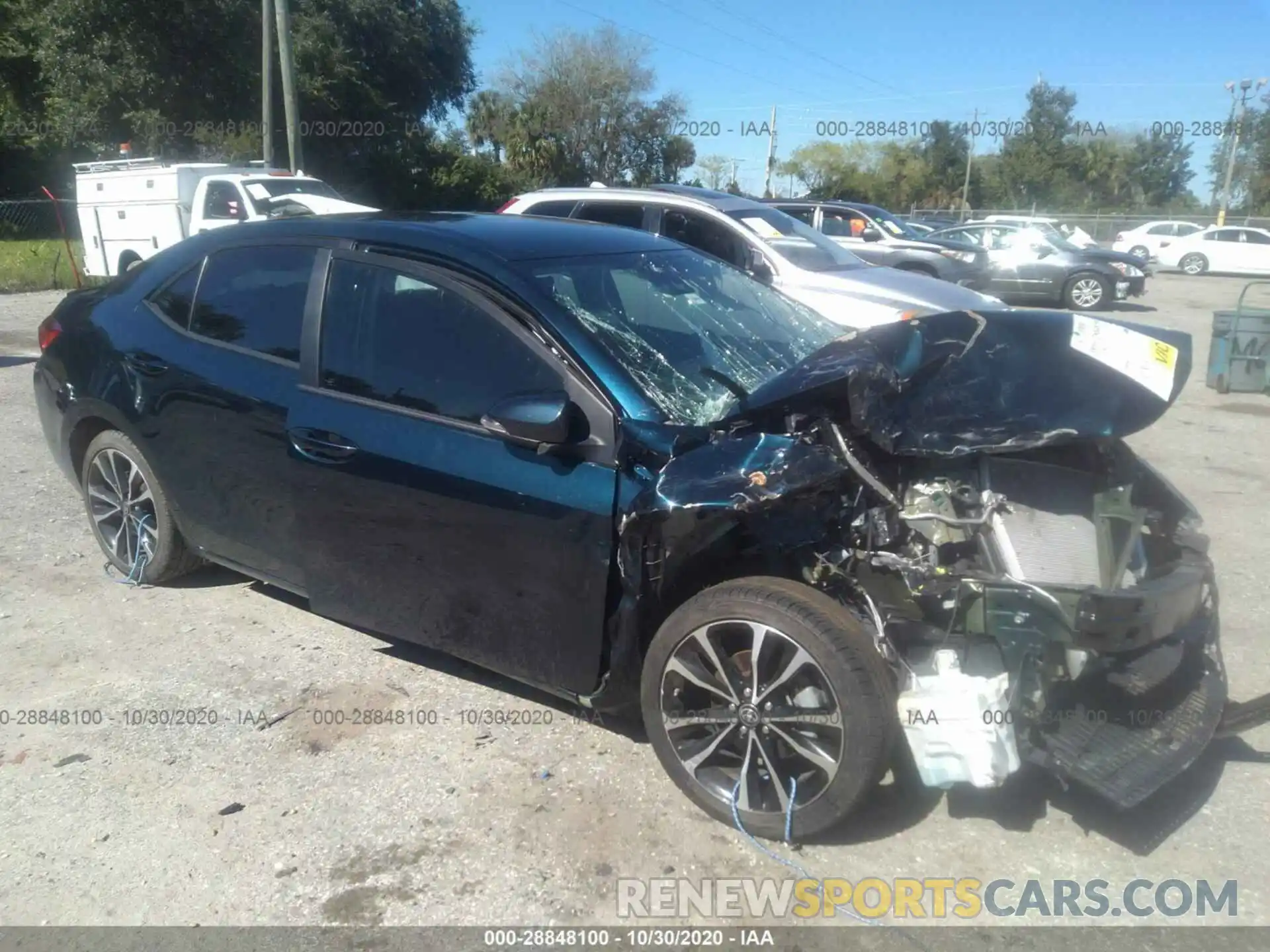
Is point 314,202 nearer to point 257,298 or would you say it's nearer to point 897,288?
point 897,288

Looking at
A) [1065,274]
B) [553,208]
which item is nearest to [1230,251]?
[1065,274]

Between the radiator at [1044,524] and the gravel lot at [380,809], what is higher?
the radiator at [1044,524]

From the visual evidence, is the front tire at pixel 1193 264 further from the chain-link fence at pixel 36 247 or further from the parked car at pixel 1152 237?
the chain-link fence at pixel 36 247

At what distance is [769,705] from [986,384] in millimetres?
1255

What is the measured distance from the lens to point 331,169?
34.2 metres

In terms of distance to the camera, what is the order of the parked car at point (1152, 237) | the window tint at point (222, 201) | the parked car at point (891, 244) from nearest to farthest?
the parked car at point (891, 244) < the window tint at point (222, 201) < the parked car at point (1152, 237)

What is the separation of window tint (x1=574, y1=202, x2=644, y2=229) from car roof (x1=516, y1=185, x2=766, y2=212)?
5 centimetres

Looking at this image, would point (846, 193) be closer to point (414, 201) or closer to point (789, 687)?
point (414, 201)

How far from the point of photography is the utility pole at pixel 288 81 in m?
20.4

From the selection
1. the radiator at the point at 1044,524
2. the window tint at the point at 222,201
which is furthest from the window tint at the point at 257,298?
the window tint at the point at 222,201

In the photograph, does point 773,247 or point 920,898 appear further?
point 773,247

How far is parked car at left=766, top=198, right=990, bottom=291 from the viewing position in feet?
51.3

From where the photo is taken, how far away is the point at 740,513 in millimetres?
2959

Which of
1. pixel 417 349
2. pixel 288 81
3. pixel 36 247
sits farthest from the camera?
pixel 36 247
